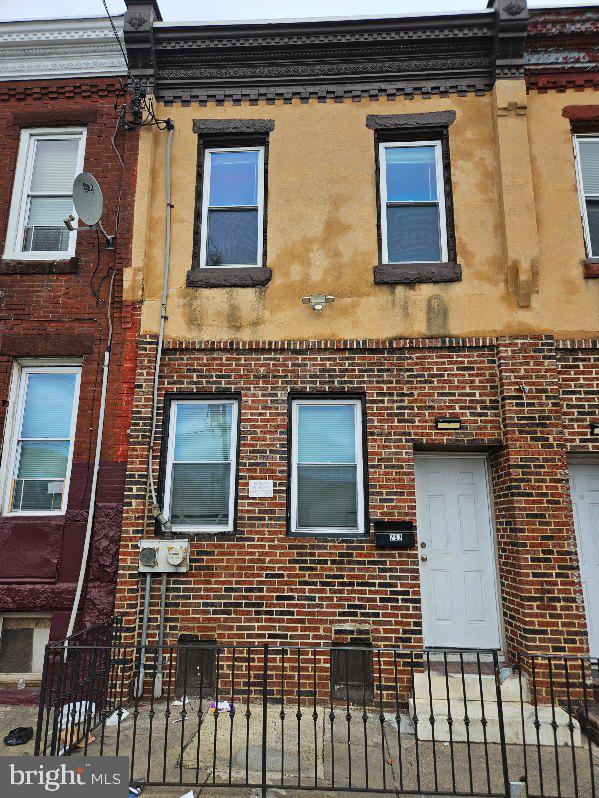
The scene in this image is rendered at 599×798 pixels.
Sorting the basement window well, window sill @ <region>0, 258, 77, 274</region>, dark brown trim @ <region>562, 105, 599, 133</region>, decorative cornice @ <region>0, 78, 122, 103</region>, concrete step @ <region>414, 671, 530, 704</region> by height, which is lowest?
concrete step @ <region>414, 671, 530, 704</region>

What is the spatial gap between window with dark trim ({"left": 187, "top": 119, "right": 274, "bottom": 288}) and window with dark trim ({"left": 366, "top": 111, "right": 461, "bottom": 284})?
148cm

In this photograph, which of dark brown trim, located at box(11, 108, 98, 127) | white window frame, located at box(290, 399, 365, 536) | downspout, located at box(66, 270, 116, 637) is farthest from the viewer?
dark brown trim, located at box(11, 108, 98, 127)

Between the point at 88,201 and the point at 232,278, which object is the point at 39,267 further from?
the point at 232,278

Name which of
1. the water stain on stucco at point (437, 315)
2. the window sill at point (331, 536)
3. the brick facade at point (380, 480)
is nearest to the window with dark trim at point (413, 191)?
the water stain on stucco at point (437, 315)

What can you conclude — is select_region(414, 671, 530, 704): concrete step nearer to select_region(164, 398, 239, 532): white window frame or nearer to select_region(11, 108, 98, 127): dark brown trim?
select_region(164, 398, 239, 532): white window frame

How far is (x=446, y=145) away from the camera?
698cm

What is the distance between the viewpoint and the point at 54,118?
7.27 meters

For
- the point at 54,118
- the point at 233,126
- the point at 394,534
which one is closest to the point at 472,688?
the point at 394,534

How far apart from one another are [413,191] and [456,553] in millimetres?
4487

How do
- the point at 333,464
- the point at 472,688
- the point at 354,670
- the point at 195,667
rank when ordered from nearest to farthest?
the point at 472,688, the point at 354,670, the point at 195,667, the point at 333,464

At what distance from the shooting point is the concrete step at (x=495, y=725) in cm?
489

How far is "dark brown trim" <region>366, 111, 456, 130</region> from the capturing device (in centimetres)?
692

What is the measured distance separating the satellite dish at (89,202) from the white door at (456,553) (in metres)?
4.80

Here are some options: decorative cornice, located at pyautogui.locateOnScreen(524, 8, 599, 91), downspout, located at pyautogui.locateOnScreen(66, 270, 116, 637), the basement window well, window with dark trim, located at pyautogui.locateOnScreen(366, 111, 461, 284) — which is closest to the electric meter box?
downspout, located at pyautogui.locateOnScreen(66, 270, 116, 637)
